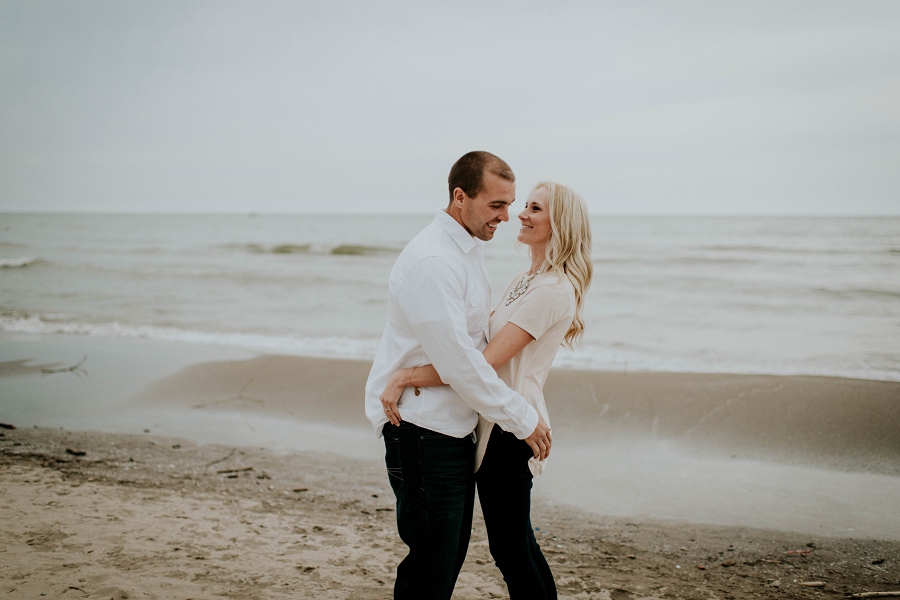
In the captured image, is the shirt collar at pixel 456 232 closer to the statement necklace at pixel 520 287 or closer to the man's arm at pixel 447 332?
the man's arm at pixel 447 332

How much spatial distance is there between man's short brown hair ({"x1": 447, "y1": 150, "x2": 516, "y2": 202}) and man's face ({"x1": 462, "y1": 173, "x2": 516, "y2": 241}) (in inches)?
0.6

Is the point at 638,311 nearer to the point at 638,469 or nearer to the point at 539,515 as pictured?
the point at 638,469

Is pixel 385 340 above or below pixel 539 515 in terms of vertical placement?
above

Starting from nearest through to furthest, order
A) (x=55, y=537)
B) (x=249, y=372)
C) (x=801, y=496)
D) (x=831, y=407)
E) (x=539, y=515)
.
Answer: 1. (x=55, y=537)
2. (x=539, y=515)
3. (x=801, y=496)
4. (x=831, y=407)
5. (x=249, y=372)

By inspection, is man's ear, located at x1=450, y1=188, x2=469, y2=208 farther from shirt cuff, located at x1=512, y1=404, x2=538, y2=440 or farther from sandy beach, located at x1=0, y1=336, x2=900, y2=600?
sandy beach, located at x1=0, y1=336, x2=900, y2=600

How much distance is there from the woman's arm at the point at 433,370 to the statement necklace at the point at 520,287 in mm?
213

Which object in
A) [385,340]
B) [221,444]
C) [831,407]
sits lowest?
[221,444]

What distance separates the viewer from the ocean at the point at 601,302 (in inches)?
392

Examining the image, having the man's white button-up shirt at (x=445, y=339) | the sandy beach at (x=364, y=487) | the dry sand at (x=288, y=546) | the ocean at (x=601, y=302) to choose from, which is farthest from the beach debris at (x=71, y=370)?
the man's white button-up shirt at (x=445, y=339)

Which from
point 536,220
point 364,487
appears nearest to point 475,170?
point 536,220

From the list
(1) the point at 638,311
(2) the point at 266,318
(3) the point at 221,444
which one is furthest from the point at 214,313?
(1) the point at 638,311

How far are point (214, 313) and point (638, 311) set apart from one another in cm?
921

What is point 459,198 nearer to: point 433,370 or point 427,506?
point 433,370

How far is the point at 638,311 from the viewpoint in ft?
45.2
